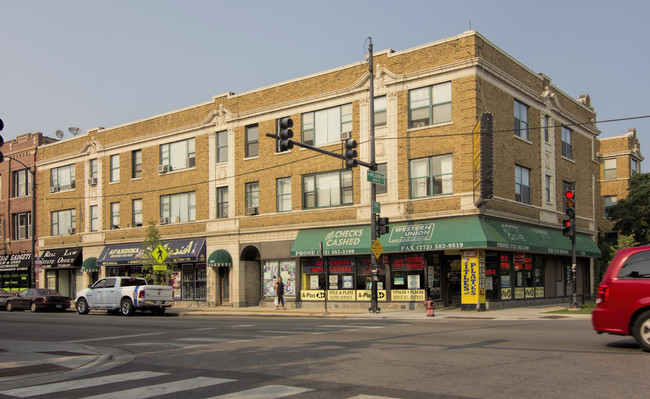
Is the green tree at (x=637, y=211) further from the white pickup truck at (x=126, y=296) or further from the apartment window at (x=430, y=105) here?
the white pickup truck at (x=126, y=296)

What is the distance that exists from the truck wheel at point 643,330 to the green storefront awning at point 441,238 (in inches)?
571

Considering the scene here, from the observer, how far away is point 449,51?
28.0 metres

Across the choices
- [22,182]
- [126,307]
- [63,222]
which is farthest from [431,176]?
[22,182]

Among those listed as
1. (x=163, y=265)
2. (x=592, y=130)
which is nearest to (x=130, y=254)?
(x=163, y=265)

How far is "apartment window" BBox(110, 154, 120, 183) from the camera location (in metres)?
43.0

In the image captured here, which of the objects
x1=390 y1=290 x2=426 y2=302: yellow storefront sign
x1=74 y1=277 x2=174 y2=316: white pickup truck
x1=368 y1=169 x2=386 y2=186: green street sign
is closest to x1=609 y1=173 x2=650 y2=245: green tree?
x1=390 y1=290 x2=426 y2=302: yellow storefront sign

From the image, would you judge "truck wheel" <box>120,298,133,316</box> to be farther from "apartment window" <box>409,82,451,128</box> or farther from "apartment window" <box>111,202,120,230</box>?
"apartment window" <box>409,82,451,128</box>

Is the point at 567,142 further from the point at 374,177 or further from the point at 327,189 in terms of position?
the point at 374,177

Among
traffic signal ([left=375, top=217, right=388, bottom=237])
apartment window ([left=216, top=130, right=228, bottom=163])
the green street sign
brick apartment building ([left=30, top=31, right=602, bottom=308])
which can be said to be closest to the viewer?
the green street sign

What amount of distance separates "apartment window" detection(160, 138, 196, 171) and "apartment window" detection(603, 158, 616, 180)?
3380 cm

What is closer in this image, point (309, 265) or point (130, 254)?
point (309, 265)

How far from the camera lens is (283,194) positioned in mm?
33875

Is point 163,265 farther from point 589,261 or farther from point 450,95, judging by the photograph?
point 589,261

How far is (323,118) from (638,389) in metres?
25.8
